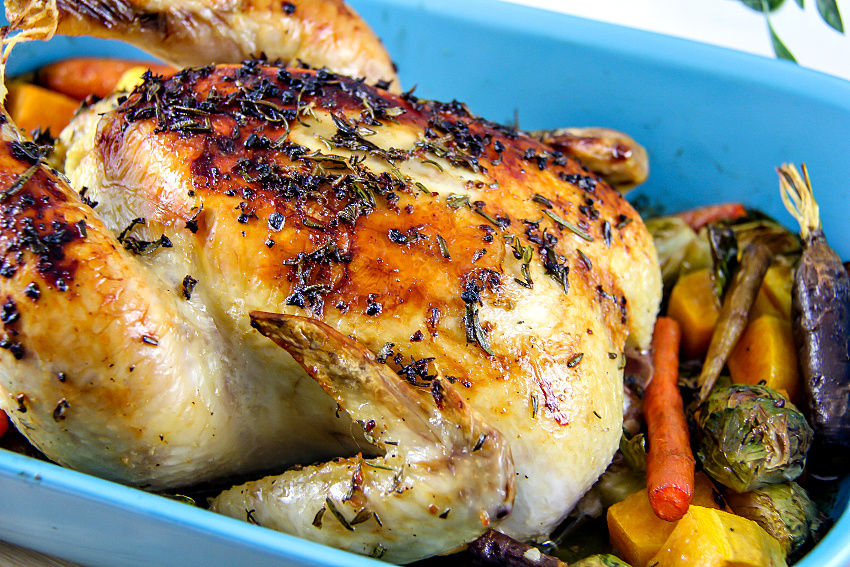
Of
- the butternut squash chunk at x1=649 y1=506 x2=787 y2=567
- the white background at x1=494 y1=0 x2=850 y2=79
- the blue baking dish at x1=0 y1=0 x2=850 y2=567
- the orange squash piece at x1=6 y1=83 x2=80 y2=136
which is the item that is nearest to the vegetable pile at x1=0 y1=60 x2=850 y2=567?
the butternut squash chunk at x1=649 y1=506 x2=787 y2=567

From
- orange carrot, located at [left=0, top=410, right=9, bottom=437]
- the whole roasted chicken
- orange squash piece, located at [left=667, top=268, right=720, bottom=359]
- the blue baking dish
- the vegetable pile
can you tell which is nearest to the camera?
the whole roasted chicken

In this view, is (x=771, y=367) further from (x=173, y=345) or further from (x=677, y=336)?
(x=173, y=345)

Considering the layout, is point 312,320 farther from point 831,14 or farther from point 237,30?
point 831,14

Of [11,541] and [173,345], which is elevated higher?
[173,345]

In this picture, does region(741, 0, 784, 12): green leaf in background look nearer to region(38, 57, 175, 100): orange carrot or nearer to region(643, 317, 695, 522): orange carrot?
region(643, 317, 695, 522): orange carrot

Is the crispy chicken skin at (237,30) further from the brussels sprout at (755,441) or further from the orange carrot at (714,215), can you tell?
the brussels sprout at (755,441)

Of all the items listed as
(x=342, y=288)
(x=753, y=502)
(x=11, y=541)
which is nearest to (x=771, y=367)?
(x=753, y=502)
